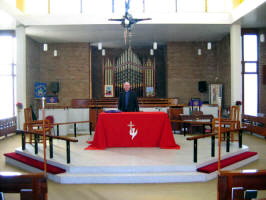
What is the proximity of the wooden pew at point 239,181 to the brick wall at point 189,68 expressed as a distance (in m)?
10.9

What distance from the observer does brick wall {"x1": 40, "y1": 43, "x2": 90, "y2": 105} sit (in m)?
13.2

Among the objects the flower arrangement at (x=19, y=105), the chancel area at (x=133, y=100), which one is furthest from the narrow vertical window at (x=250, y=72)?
the flower arrangement at (x=19, y=105)

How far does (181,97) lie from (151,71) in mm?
1995

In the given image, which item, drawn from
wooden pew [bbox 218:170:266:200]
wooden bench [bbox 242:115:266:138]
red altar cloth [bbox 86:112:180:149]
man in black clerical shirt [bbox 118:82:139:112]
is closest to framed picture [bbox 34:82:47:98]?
man in black clerical shirt [bbox 118:82:139:112]

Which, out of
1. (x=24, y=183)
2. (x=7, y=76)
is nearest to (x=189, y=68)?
(x=7, y=76)

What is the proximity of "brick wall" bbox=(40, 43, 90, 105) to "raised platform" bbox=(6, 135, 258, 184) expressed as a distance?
734cm

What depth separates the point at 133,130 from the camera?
6.19 m

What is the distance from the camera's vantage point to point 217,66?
13.2 m

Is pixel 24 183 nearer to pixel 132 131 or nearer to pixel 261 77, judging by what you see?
pixel 132 131

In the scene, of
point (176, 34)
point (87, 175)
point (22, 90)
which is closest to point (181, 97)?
point (176, 34)

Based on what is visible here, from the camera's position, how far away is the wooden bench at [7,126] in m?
9.46

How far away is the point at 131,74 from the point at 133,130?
23.9 ft

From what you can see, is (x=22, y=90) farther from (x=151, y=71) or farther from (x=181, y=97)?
(x=181, y=97)

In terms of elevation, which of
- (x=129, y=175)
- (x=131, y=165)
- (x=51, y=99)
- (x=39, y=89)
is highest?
(x=39, y=89)
